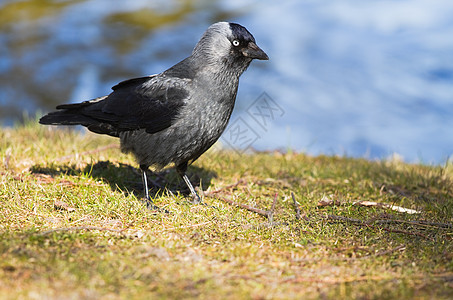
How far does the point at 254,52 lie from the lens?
3992mm

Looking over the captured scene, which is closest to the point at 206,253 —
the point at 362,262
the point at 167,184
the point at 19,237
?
the point at 362,262

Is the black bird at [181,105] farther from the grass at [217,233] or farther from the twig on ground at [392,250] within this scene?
the twig on ground at [392,250]

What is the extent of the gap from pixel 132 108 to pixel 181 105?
1.80 feet

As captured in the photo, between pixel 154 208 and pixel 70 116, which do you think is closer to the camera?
pixel 154 208

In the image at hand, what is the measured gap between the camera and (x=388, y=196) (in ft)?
14.5

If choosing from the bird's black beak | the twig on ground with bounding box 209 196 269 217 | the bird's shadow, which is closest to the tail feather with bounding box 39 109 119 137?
the bird's shadow

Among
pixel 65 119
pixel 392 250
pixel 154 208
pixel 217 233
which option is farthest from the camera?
pixel 65 119

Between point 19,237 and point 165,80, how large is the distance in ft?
6.07

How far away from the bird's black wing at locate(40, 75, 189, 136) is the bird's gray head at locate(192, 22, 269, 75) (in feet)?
1.18

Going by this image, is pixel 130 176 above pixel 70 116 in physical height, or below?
below

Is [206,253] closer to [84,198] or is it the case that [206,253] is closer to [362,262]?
[362,262]

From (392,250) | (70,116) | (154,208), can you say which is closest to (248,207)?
(154,208)

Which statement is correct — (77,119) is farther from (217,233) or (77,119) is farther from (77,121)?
(217,233)

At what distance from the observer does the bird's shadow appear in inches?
171
